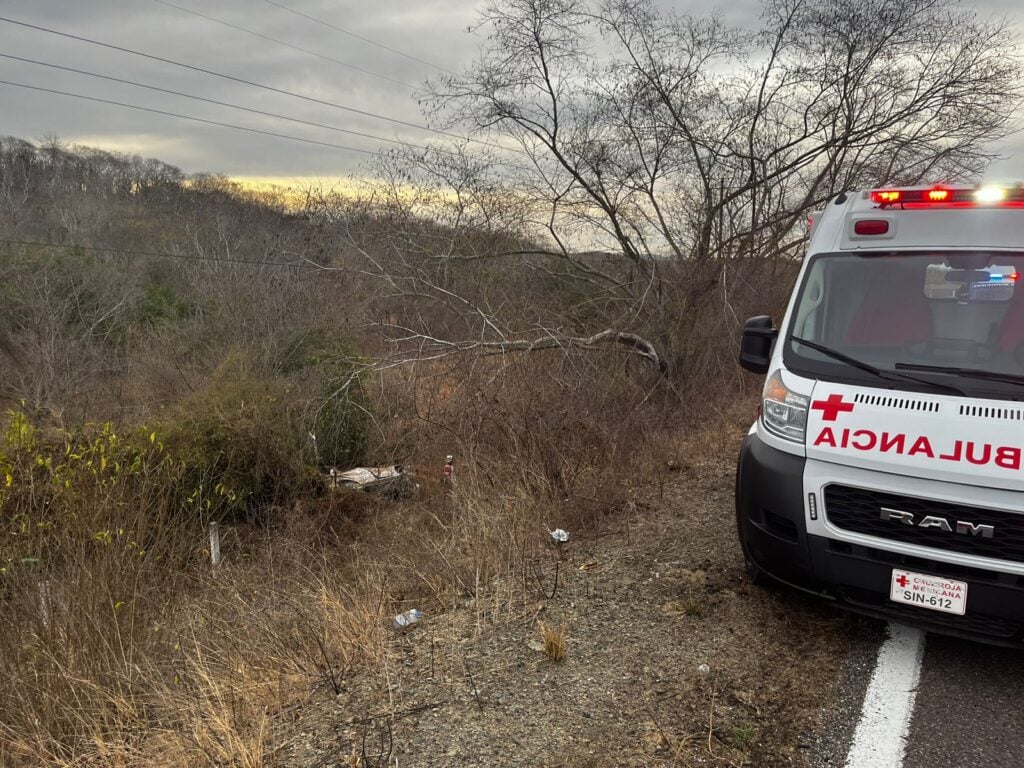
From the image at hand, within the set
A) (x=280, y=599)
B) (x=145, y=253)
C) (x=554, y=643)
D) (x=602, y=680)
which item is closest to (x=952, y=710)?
(x=602, y=680)

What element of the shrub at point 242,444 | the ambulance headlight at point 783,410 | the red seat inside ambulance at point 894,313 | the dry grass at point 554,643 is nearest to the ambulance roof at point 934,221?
the red seat inside ambulance at point 894,313

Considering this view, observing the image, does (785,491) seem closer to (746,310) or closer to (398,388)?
(398,388)

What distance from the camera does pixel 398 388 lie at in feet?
30.2

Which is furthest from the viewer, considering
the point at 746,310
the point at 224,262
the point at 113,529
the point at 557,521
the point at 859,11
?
the point at 224,262

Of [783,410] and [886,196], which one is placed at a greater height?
[886,196]

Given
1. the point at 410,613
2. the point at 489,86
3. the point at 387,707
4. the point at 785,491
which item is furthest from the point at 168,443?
the point at 785,491

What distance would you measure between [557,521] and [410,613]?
67.7 inches

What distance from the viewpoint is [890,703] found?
290cm

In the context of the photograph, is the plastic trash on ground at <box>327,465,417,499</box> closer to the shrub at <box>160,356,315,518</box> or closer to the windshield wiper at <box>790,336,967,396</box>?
the shrub at <box>160,356,315,518</box>

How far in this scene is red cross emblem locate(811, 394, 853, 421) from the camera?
311 centimetres

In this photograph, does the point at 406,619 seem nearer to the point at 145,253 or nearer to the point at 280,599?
the point at 280,599

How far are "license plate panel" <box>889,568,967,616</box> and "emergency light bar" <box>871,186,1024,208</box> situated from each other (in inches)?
79.9

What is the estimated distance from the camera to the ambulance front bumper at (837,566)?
2795 millimetres

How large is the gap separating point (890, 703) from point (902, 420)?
123cm
